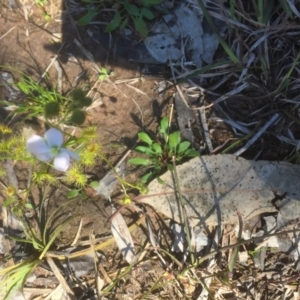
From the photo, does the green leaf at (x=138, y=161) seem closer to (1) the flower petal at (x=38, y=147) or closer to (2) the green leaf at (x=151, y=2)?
(1) the flower petal at (x=38, y=147)

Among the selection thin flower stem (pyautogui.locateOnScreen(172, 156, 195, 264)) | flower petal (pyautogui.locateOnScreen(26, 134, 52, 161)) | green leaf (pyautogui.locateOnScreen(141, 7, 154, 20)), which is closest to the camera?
flower petal (pyautogui.locateOnScreen(26, 134, 52, 161))

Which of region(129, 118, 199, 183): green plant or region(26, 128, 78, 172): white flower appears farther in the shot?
region(129, 118, 199, 183): green plant

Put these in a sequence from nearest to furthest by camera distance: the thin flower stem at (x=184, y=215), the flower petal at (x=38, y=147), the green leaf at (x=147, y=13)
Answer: the flower petal at (x=38, y=147)
the thin flower stem at (x=184, y=215)
the green leaf at (x=147, y=13)

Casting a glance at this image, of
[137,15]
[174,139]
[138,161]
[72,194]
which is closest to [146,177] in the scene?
[138,161]

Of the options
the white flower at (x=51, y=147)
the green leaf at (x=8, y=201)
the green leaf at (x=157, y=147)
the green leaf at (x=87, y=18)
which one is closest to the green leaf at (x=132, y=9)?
the green leaf at (x=87, y=18)

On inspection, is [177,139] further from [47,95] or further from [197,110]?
A: [47,95]

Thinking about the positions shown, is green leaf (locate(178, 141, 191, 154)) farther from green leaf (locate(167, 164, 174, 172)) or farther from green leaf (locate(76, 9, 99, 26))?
green leaf (locate(76, 9, 99, 26))

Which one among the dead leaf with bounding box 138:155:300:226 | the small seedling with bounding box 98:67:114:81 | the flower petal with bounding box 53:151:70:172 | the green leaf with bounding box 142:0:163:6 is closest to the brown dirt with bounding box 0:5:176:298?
the small seedling with bounding box 98:67:114:81
